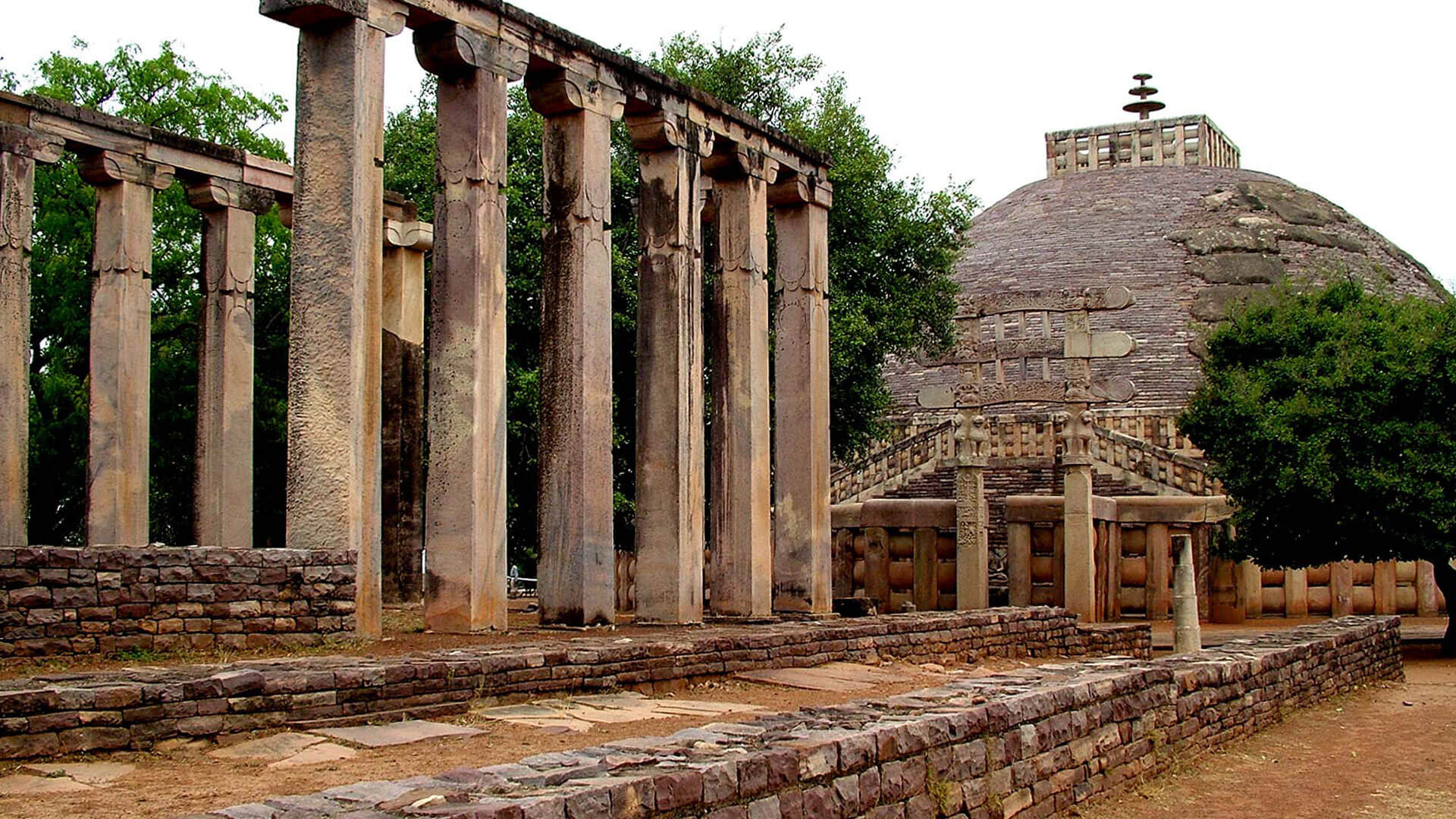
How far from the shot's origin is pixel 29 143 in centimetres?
1573

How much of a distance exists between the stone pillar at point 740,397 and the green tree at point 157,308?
9.65m

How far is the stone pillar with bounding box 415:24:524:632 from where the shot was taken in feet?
39.0

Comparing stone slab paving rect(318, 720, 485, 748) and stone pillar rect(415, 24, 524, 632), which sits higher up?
stone pillar rect(415, 24, 524, 632)

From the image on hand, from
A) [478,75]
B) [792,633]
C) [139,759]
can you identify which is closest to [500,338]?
[478,75]

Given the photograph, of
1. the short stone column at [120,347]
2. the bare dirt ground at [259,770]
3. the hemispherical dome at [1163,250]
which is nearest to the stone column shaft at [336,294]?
the bare dirt ground at [259,770]

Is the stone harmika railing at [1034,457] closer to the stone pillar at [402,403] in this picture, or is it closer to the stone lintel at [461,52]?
the stone pillar at [402,403]

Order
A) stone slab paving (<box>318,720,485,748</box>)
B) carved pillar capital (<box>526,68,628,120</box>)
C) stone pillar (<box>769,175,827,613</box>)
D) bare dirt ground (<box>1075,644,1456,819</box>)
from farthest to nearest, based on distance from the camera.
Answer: stone pillar (<box>769,175,827,613</box>) < carved pillar capital (<box>526,68,628,120</box>) < bare dirt ground (<box>1075,644,1456,819</box>) < stone slab paving (<box>318,720,485,748</box>)

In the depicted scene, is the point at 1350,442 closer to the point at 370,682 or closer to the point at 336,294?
the point at 336,294

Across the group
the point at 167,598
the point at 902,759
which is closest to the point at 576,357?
the point at 167,598

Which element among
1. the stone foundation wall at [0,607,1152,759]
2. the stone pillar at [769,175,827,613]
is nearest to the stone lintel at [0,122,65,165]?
the stone pillar at [769,175,827,613]

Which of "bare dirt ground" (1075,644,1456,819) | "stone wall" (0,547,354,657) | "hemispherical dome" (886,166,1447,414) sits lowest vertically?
"bare dirt ground" (1075,644,1456,819)

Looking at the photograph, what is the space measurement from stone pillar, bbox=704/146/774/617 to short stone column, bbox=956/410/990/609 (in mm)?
7150

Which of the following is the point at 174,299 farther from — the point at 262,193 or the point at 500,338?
the point at 500,338

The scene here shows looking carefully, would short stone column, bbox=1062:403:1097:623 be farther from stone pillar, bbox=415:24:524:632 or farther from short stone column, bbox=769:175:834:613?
stone pillar, bbox=415:24:524:632
